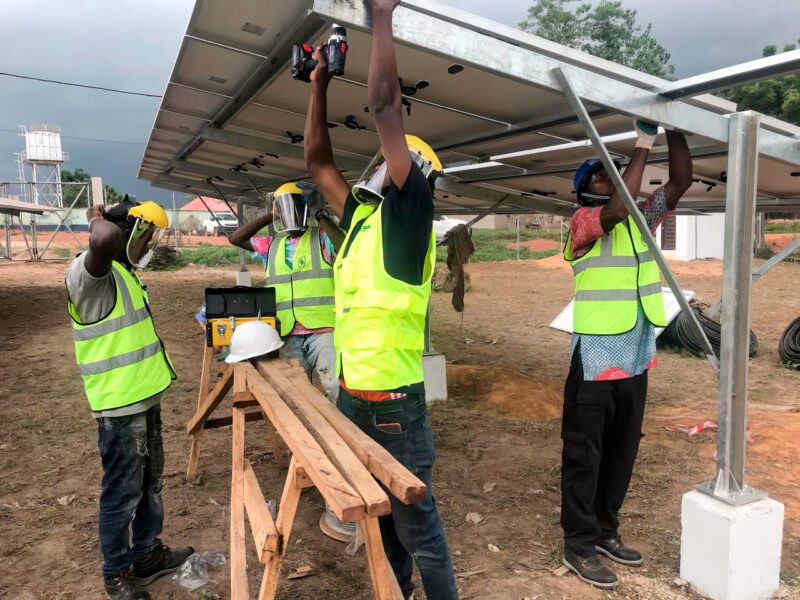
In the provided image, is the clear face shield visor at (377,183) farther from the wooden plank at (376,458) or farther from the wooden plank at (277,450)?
the wooden plank at (277,450)

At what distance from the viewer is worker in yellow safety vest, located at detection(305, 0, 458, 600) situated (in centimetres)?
211

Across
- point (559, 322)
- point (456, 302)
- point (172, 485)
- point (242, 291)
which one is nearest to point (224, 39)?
point (242, 291)

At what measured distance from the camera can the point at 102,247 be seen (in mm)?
2680

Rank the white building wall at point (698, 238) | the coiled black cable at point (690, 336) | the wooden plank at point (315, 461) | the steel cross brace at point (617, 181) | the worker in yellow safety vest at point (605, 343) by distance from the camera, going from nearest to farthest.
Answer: the wooden plank at point (315, 461) < the steel cross brace at point (617, 181) < the worker in yellow safety vest at point (605, 343) < the coiled black cable at point (690, 336) < the white building wall at point (698, 238)

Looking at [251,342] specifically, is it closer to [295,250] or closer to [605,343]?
[295,250]

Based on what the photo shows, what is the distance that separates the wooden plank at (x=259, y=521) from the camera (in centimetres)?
220

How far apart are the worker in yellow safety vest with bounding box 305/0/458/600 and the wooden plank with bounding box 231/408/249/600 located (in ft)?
2.56

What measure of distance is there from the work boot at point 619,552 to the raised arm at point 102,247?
3.04 meters

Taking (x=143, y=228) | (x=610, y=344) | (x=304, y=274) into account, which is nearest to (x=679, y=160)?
(x=610, y=344)

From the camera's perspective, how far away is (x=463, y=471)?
4.80 meters

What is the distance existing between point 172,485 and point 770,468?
4.69m

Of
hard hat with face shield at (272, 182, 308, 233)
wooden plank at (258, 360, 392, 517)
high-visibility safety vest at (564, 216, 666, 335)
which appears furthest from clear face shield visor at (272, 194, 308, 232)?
high-visibility safety vest at (564, 216, 666, 335)

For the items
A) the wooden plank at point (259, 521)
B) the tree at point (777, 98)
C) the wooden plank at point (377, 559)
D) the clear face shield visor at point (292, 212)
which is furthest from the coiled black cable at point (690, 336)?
the tree at point (777, 98)

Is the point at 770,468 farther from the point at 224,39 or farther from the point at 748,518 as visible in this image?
the point at 224,39
